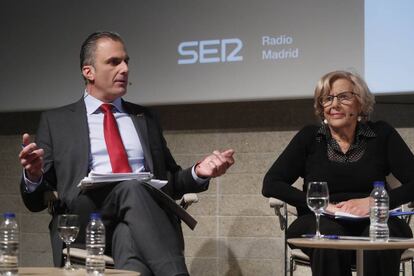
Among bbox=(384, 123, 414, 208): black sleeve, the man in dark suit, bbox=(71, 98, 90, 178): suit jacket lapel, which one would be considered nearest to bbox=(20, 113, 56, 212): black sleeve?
the man in dark suit

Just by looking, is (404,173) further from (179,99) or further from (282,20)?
(179,99)

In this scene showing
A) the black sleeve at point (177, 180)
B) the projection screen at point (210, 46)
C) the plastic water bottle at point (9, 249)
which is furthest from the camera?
the projection screen at point (210, 46)

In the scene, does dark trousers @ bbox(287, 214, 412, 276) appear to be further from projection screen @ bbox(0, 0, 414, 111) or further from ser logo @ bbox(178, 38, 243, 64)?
ser logo @ bbox(178, 38, 243, 64)

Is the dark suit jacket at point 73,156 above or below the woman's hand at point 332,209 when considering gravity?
above

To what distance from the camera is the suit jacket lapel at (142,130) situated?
295 centimetres

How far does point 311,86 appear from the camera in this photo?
13.0ft

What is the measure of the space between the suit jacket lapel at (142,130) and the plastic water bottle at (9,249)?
95 centimetres

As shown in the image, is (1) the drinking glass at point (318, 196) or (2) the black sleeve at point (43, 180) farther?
(2) the black sleeve at point (43, 180)

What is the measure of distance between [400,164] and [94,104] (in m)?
1.34

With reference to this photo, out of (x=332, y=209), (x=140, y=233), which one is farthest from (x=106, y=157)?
(x=332, y=209)

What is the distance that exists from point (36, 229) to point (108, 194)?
7.76ft

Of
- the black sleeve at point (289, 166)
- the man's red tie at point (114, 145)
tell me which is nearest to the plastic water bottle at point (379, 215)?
the black sleeve at point (289, 166)

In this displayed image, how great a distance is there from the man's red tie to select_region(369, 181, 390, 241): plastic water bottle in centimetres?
97

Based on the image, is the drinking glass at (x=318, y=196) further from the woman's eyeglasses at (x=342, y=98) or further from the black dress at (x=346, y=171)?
the woman's eyeglasses at (x=342, y=98)
